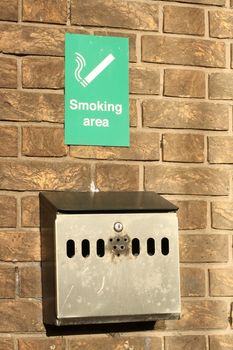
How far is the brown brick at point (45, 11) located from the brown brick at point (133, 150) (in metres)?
0.43

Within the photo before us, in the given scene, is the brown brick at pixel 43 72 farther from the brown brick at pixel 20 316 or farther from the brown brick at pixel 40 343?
the brown brick at pixel 40 343

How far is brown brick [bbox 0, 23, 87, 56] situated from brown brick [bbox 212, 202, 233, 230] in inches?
28.8

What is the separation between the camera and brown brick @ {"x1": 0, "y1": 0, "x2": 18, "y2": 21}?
232 cm

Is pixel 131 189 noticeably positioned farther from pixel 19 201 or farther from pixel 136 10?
pixel 136 10

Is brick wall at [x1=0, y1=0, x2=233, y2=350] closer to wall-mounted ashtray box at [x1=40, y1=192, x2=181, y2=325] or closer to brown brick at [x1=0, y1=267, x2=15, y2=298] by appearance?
brown brick at [x1=0, y1=267, x2=15, y2=298]

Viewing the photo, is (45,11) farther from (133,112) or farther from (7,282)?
(7,282)

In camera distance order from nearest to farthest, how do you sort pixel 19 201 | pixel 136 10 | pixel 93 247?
1. pixel 93 247
2. pixel 19 201
3. pixel 136 10

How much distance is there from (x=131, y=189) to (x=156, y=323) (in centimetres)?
44

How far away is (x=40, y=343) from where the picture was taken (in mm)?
2236

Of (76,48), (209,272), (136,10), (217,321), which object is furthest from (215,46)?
(217,321)

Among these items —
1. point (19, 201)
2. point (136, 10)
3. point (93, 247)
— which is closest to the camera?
point (93, 247)

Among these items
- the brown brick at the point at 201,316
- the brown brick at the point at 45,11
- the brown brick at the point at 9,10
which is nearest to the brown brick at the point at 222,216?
the brown brick at the point at 201,316

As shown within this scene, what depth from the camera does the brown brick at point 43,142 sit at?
7.55ft

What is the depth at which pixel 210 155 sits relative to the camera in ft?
8.03
